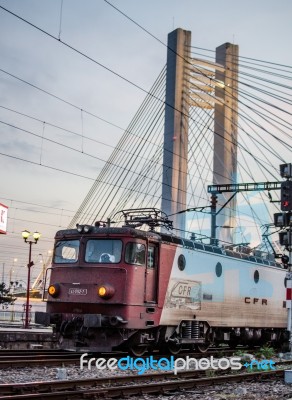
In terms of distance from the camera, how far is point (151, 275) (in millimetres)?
16531

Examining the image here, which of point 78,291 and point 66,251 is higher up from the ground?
point 66,251

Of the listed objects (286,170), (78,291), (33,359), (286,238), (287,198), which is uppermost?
(286,170)

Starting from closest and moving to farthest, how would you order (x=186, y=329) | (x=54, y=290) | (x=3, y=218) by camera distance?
(x=54, y=290)
(x=186, y=329)
(x=3, y=218)

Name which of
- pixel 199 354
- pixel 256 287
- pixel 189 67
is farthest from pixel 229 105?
pixel 199 354

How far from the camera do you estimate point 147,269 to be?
16.5 metres

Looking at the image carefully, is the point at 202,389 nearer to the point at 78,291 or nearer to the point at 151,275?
the point at 151,275

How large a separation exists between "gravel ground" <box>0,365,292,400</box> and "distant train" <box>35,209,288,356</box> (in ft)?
5.78

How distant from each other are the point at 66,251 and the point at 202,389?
6.45m

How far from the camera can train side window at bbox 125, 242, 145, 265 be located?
16094 millimetres

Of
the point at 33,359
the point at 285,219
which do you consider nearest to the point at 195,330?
the point at 285,219

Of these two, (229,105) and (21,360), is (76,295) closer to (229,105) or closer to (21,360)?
(21,360)

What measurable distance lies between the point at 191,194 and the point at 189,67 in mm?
6954

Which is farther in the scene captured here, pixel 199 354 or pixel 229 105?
pixel 229 105

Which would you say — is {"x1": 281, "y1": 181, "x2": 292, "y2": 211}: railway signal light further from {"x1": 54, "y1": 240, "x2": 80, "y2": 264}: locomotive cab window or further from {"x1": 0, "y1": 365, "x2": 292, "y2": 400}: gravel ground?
{"x1": 54, "y1": 240, "x2": 80, "y2": 264}: locomotive cab window
